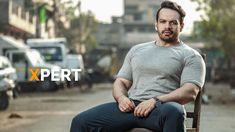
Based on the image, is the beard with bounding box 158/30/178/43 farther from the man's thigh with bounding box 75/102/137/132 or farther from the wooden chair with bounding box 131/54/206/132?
the man's thigh with bounding box 75/102/137/132

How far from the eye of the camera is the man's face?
4.34 meters

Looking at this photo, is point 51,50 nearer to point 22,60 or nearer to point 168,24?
point 22,60

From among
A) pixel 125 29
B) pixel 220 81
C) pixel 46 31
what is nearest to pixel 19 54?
pixel 46 31

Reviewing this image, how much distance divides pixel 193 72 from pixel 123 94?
50cm

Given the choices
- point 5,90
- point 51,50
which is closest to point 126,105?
point 5,90

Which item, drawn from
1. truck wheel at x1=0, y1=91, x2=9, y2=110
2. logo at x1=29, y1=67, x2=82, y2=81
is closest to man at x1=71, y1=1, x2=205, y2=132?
logo at x1=29, y1=67, x2=82, y2=81

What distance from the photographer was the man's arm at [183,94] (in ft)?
Result: 14.0

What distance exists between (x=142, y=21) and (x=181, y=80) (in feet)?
376

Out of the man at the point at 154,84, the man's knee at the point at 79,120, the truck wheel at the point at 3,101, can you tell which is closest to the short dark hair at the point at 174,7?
the man at the point at 154,84

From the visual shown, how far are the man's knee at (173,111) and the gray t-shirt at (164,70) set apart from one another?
0.32 meters

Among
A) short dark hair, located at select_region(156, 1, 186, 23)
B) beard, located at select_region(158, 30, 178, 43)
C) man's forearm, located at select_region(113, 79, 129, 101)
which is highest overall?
short dark hair, located at select_region(156, 1, 186, 23)

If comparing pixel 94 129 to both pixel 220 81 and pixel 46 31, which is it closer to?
pixel 46 31

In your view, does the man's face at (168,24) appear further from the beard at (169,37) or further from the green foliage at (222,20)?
the green foliage at (222,20)

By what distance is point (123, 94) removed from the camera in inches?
177
